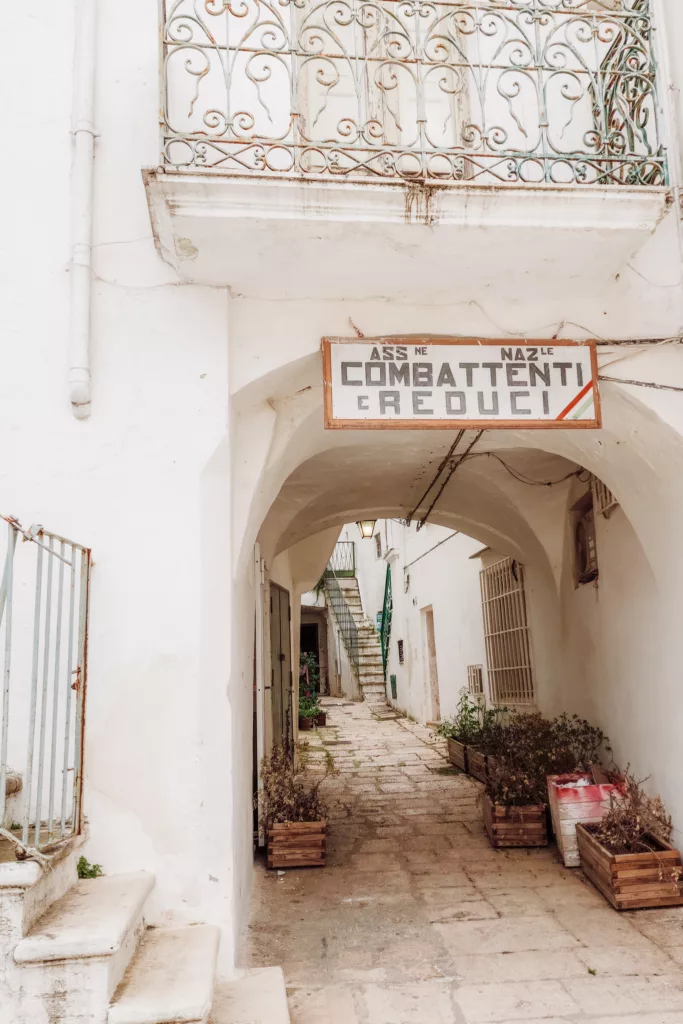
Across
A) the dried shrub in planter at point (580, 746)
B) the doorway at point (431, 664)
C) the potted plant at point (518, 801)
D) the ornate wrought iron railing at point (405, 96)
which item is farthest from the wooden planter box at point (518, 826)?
the doorway at point (431, 664)

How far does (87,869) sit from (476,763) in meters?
6.92

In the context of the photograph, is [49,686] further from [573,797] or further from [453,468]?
[453,468]

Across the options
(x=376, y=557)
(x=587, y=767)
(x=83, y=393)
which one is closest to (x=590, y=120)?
(x=83, y=393)

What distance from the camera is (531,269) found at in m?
4.60

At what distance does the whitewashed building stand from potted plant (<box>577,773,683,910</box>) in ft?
0.71

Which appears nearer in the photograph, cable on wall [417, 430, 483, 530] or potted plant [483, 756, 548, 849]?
potted plant [483, 756, 548, 849]

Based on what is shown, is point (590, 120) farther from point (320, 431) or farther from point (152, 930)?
point (152, 930)

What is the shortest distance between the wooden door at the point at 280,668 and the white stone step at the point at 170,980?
503 cm

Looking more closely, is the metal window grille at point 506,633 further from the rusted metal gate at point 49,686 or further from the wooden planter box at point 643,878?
the rusted metal gate at point 49,686

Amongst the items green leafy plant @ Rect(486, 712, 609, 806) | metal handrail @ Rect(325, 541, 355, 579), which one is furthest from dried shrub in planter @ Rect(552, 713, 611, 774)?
metal handrail @ Rect(325, 541, 355, 579)

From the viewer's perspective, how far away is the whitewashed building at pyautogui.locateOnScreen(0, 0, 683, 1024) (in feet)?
12.9

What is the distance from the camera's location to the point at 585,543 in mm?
8227

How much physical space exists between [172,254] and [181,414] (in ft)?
2.99

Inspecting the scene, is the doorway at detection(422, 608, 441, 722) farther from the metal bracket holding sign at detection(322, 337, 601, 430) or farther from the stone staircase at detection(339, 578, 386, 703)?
the metal bracket holding sign at detection(322, 337, 601, 430)
